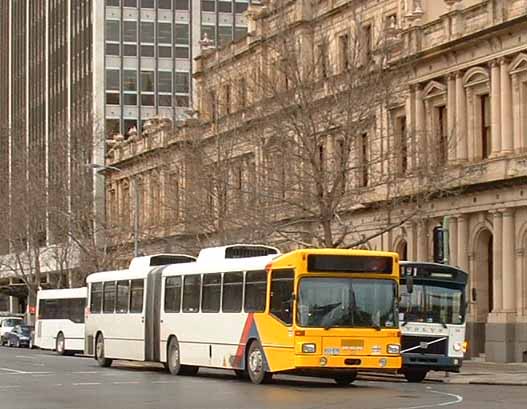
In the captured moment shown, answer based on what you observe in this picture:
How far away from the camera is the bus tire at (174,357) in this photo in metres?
34.8

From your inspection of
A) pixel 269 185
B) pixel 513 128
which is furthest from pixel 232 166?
pixel 513 128

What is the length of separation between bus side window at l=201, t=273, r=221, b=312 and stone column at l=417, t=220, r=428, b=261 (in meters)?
19.0

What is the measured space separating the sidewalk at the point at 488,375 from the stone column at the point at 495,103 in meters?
7.87

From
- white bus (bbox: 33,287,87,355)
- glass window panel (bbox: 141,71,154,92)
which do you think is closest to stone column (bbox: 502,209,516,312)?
white bus (bbox: 33,287,87,355)

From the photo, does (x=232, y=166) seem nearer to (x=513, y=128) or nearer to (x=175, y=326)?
(x=513, y=128)

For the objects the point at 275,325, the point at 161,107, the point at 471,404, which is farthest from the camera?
the point at 161,107

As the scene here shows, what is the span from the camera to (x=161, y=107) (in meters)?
102

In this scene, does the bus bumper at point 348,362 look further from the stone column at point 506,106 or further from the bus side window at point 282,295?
the stone column at point 506,106

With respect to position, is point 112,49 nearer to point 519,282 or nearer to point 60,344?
point 60,344

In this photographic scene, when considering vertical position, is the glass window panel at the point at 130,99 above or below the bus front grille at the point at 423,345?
above

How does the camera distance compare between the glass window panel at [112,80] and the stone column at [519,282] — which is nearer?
the stone column at [519,282]

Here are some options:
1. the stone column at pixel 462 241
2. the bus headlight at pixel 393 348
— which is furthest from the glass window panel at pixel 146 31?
the bus headlight at pixel 393 348

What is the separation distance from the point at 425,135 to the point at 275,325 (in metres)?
19.6

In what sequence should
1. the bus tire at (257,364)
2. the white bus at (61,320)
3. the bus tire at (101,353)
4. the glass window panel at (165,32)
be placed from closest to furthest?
the bus tire at (257,364) < the bus tire at (101,353) < the white bus at (61,320) < the glass window panel at (165,32)
